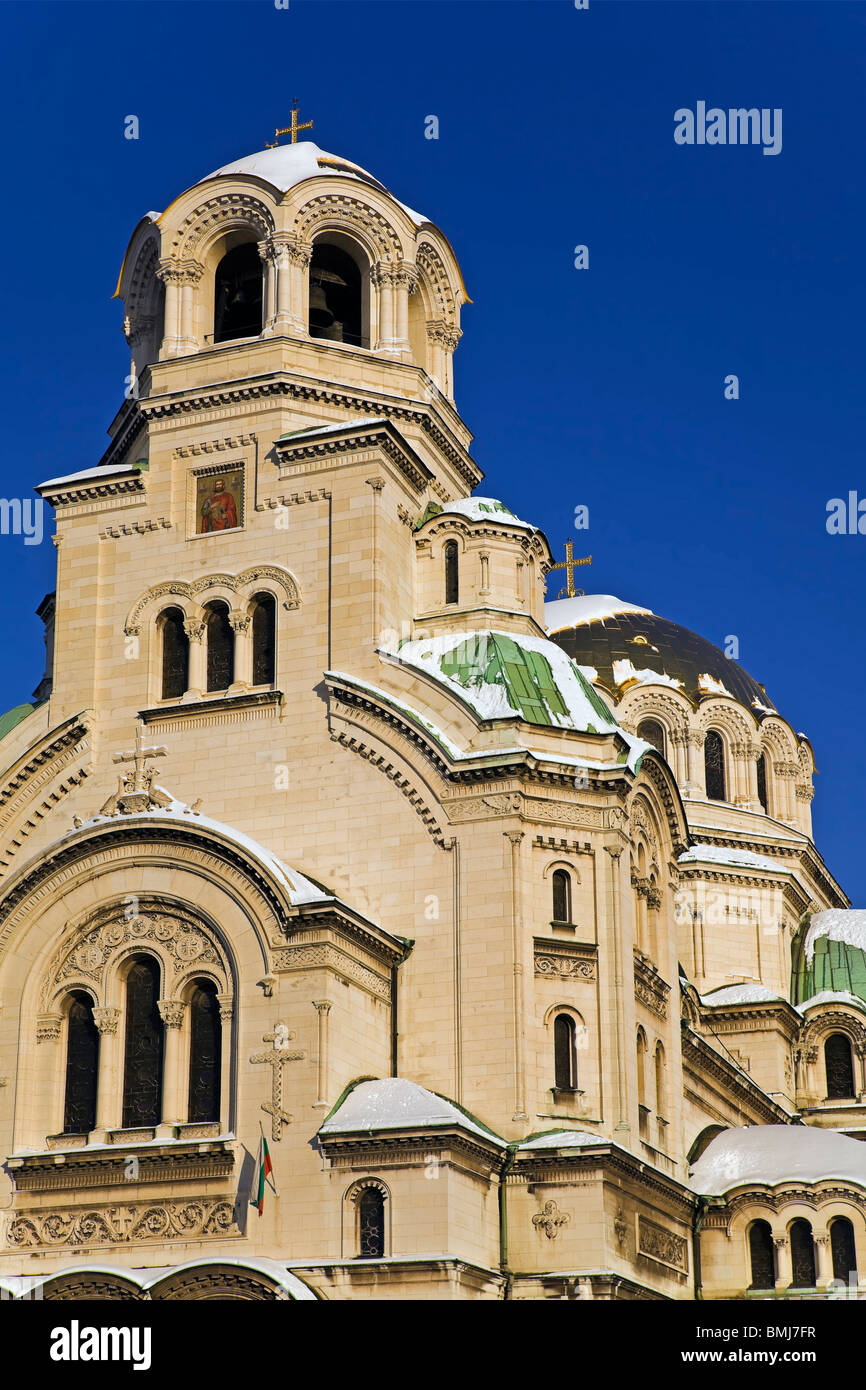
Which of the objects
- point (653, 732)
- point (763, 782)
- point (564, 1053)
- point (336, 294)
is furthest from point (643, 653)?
point (564, 1053)

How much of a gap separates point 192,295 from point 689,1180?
2006 centimetres

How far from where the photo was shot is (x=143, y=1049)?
34812 mm

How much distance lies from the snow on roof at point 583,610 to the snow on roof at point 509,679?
17928mm

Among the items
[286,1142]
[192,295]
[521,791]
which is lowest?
[286,1142]

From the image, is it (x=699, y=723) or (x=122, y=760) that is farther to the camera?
(x=699, y=723)

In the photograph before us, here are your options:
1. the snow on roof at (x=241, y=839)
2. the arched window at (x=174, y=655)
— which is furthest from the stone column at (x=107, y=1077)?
the arched window at (x=174, y=655)

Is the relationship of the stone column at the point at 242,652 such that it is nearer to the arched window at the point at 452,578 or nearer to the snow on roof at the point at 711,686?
the arched window at the point at 452,578

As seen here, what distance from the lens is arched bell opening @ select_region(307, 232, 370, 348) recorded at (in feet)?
142

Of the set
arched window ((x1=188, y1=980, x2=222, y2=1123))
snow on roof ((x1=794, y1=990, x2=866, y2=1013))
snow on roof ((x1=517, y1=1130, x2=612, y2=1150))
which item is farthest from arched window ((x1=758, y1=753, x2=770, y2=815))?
arched window ((x1=188, y1=980, x2=222, y2=1123))

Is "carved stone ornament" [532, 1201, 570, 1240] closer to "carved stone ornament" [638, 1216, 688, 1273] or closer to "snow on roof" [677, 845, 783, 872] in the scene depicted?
"carved stone ornament" [638, 1216, 688, 1273]

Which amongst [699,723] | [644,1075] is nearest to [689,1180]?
[644,1075]
